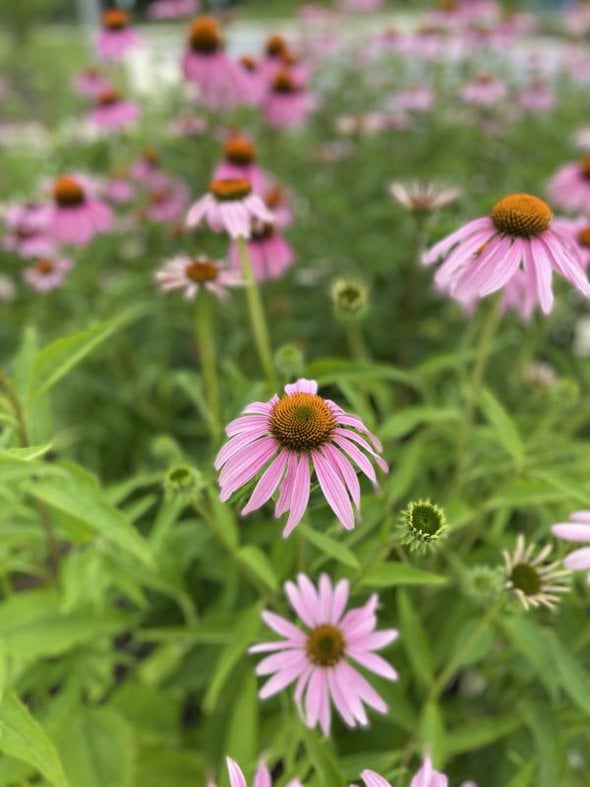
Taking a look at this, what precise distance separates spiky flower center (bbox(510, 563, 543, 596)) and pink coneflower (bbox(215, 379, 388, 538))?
204 mm

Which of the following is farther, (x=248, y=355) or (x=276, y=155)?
(x=276, y=155)

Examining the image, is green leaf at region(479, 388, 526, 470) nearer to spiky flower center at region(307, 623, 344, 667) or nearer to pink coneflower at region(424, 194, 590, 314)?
pink coneflower at region(424, 194, 590, 314)

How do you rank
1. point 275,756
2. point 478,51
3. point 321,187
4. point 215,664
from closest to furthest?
point 275,756
point 215,664
point 321,187
point 478,51

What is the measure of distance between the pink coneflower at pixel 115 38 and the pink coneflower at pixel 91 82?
0.09 meters

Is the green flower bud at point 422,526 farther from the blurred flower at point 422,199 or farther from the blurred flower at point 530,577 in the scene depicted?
the blurred flower at point 422,199

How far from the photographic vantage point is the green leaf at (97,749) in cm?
85

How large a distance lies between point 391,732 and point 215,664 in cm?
27

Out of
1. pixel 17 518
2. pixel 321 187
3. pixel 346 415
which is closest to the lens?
pixel 346 415

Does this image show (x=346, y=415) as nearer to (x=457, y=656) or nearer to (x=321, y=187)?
(x=457, y=656)

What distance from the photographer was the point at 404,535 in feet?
1.81

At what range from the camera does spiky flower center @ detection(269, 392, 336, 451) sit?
0.50 metres

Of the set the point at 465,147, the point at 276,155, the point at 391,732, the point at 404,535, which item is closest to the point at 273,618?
the point at 404,535

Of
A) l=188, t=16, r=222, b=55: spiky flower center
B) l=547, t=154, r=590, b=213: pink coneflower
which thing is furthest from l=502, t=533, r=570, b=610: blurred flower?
l=188, t=16, r=222, b=55: spiky flower center

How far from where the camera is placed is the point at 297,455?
0.51 metres
